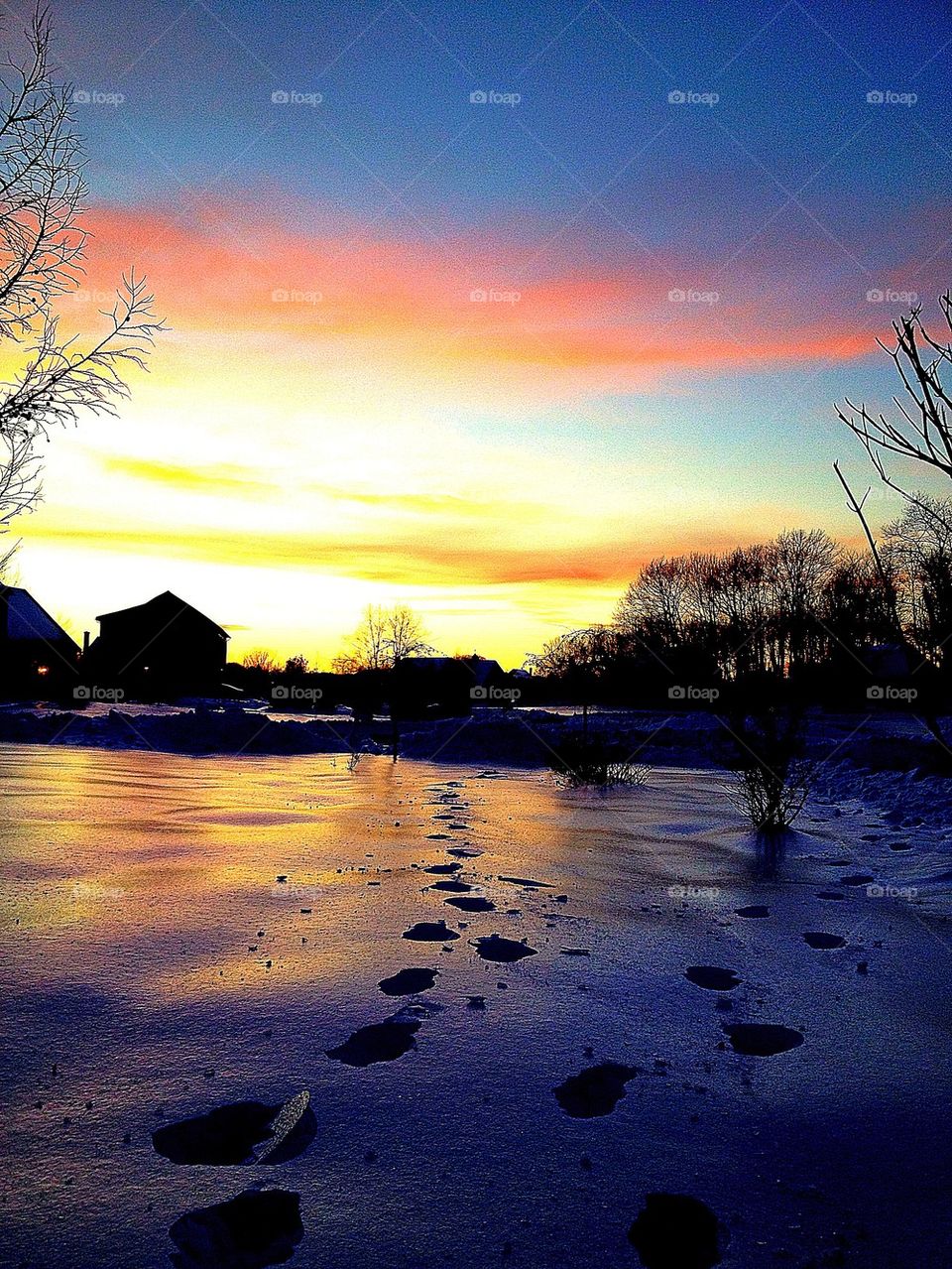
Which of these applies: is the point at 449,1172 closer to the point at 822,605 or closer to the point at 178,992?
the point at 178,992

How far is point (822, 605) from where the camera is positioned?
45500 mm

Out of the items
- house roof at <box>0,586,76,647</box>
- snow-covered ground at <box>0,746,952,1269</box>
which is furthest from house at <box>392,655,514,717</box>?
snow-covered ground at <box>0,746,952,1269</box>

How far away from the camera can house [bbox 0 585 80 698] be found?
38.5 m

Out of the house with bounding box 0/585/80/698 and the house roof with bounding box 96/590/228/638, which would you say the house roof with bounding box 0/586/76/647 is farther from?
the house roof with bounding box 96/590/228/638

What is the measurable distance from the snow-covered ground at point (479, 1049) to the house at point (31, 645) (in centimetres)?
3725

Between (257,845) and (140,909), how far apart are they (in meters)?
2.10

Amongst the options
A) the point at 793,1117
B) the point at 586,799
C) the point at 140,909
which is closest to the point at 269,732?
the point at 586,799

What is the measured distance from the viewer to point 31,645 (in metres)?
39.9

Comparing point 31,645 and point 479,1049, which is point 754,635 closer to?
point 479,1049

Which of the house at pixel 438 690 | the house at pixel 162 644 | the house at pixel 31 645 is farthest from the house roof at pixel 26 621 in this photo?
the house at pixel 438 690

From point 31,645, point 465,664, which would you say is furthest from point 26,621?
point 465,664

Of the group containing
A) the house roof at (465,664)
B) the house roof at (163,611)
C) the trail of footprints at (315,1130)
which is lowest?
the trail of footprints at (315,1130)

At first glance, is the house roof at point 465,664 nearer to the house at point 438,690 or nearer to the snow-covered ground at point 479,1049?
the house at point 438,690

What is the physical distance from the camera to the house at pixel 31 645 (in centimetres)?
3853
